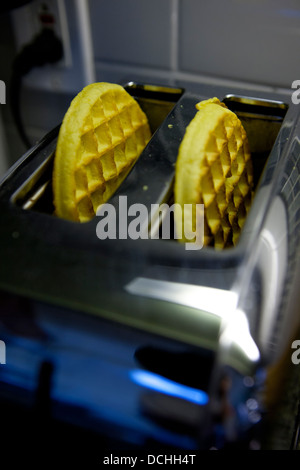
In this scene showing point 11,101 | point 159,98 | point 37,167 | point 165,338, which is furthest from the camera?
point 11,101

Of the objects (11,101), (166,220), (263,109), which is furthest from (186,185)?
(11,101)

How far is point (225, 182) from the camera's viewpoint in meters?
0.43

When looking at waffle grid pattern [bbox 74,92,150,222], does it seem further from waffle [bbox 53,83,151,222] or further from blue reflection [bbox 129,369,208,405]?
blue reflection [bbox 129,369,208,405]

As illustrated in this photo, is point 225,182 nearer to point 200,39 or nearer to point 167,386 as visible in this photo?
point 167,386

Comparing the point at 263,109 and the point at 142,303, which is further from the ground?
the point at 263,109

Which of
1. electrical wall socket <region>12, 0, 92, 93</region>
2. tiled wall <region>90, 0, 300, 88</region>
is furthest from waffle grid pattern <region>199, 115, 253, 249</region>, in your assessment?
electrical wall socket <region>12, 0, 92, 93</region>

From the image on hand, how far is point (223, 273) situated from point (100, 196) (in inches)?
6.8

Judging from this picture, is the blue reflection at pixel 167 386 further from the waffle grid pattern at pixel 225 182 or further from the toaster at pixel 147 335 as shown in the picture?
the waffle grid pattern at pixel 225 182

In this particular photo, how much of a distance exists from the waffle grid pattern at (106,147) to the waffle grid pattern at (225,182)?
0.10m

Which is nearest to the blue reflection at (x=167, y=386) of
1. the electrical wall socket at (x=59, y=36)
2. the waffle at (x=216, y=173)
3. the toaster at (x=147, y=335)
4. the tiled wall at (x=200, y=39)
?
the toaster at (x=147, y=335)

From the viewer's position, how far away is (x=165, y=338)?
0.30 metres

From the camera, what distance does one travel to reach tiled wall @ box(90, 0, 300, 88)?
0.63 metres

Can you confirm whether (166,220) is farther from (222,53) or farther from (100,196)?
(222,53)
